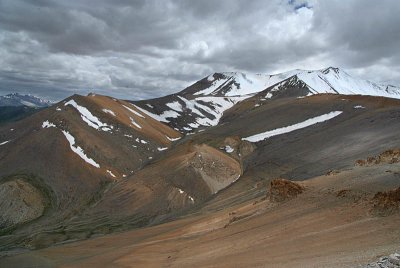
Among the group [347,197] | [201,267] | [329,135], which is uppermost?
[329,135]

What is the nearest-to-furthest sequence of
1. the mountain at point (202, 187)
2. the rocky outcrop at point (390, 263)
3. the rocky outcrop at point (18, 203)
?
the rocky outcrop at point (390, 263), the mountain at point (202, 187), the rocky outcrop at point (18, 203)

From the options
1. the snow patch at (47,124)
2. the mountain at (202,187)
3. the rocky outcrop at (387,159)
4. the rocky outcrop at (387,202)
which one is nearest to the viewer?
the rocky outcrop at (387,202)

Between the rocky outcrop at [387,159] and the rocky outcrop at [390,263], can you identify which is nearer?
the rocky outcrop at [390,263]

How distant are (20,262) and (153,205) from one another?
1658 inches

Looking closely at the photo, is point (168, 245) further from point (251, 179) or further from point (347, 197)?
point (251, 179)

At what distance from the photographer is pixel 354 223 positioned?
30234 millimetres

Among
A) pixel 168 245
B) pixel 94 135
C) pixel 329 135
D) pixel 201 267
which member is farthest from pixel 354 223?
pixel 94 135

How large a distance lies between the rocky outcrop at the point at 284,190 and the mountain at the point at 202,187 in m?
0.15

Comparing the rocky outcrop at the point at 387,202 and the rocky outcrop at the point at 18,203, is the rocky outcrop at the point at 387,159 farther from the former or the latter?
the rocky outcrop at the point at 18,203

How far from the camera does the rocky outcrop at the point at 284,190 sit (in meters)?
46.1

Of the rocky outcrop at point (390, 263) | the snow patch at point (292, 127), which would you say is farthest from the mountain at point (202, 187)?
the rocky outcrop at point (390, 263)

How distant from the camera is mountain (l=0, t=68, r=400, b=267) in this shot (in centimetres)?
3325

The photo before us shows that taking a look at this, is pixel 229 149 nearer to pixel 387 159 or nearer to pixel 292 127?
pixel 292 127

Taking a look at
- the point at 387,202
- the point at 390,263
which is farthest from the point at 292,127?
the point at 390,263
